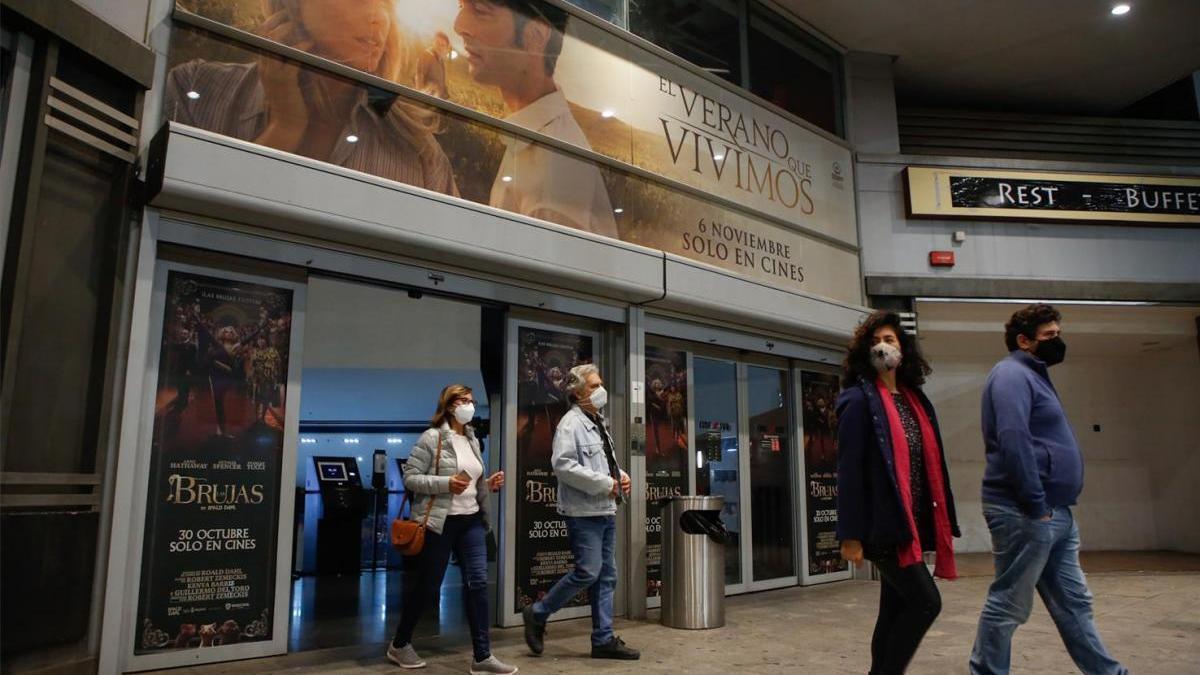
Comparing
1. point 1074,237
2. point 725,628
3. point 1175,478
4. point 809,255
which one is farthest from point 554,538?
point 1175,478

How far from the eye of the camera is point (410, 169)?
550cm

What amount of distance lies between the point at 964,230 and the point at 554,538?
628 centimetres

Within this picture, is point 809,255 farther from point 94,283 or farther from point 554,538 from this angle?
point 94,283

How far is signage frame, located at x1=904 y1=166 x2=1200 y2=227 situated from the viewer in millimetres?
9367

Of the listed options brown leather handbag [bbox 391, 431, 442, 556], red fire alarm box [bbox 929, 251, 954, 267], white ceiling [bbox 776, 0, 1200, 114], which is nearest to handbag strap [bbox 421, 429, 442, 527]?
brown leather handbag [bbox 391, 431, 442, 556]

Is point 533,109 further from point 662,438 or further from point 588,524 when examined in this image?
point 588,524

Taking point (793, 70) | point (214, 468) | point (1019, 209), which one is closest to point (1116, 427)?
point (1019, 209)

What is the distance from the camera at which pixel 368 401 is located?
10.6 meters

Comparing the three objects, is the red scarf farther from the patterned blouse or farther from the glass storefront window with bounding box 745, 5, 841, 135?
the glass storefront window with bounding box 745, 5, 841, 135

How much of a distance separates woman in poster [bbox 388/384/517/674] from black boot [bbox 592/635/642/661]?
1.99 ft

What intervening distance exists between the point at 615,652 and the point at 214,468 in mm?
2502

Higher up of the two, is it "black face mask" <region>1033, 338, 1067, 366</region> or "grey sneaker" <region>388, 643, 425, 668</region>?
"black face mask" <region>1033, 338, 1067, 366</region>

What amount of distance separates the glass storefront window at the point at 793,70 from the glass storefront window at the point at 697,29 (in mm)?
286

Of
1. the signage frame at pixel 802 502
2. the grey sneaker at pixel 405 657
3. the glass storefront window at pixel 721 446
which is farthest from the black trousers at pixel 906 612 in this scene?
the signage frame at pixel 802 502
